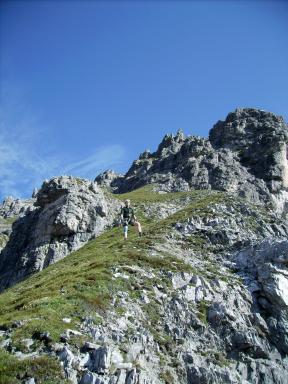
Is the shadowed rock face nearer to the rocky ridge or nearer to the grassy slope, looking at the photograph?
the rocky ridge

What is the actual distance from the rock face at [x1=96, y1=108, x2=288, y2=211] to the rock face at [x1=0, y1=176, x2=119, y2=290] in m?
36.6

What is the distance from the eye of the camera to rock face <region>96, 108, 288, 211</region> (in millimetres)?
111875

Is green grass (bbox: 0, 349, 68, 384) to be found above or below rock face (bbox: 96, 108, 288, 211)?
below

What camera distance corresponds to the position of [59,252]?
6725 cm

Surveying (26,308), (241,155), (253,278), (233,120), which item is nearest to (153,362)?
(26,308)

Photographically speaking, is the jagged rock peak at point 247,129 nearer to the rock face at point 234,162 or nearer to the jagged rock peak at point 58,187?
the rock face at point 234,162

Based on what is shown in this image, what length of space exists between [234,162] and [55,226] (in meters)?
63.7

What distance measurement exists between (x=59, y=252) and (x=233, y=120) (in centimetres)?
9026

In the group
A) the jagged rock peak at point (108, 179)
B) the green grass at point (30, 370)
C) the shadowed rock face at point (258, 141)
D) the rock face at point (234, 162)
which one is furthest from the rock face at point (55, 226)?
the jagged rock peak at point (108, 179)

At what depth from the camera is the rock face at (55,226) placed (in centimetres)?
6838

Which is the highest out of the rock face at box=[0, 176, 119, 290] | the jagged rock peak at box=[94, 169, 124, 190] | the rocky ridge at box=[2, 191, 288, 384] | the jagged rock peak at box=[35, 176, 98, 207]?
the jagged rock peak at box=[94, 169, 124, 190]

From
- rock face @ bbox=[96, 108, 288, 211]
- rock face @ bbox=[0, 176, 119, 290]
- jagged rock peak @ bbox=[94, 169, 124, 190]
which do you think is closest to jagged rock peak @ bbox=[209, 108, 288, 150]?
rock face @ bbox=[96, 108, 288, 211]

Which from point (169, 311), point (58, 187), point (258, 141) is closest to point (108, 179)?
point (258, 141)

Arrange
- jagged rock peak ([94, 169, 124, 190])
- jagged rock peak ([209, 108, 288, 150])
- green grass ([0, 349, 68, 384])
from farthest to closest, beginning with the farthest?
jagged rock peak ([94, 169, 124, 190]) < jagged rock peak ([209, 108, 288, 150]) < green grass ([0, 349, 68, 384])
